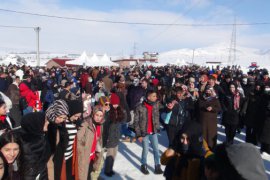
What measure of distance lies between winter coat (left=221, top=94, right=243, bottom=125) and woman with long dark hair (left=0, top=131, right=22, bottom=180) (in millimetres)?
5468

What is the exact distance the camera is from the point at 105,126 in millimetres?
4398

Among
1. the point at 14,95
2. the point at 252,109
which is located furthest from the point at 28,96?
the point at 252,109

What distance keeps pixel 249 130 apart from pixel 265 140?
1331 mm

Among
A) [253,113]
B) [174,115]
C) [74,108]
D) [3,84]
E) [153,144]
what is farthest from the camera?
[3,84]

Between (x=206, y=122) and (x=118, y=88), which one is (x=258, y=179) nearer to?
(x=206, y=122)

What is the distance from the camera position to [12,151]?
260 cm

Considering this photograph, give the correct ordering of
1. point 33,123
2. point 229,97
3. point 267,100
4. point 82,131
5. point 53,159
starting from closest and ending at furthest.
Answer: point 33,123 → point 53,159 → point 82,131 → point 267,100 → point 229,97

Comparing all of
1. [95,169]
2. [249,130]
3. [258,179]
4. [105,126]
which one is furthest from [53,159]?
[249,130]

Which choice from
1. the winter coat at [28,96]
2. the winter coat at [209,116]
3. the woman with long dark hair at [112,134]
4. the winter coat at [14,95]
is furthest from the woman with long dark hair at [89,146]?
the winter coat at [28,96]

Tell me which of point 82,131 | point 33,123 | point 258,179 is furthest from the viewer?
point 82,131

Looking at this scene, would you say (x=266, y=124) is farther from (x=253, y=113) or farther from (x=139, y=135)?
(x=139, y=135)

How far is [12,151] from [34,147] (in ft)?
0.99

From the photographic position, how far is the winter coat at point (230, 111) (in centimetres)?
675

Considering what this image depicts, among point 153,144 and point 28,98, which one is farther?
point 28,98
